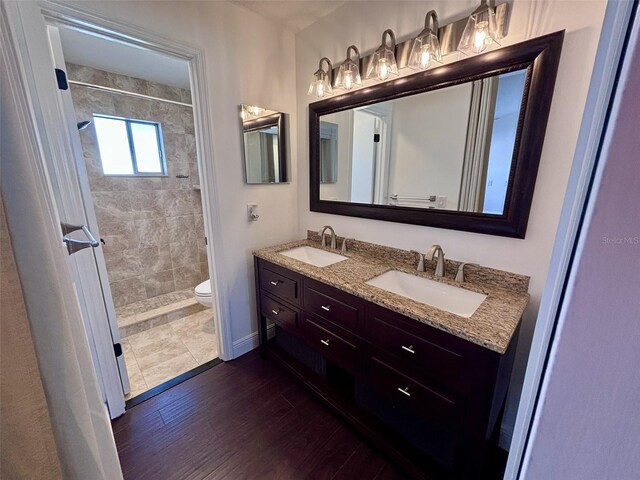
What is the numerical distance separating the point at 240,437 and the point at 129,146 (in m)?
2.84

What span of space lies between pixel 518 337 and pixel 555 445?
990 millimetres

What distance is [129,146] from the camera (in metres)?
2.69

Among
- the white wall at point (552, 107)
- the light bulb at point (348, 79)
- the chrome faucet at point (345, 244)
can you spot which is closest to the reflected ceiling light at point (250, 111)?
the white wall at point (552, 107)

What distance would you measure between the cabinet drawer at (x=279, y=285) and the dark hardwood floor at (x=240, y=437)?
631 mm

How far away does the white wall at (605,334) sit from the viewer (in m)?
0.33

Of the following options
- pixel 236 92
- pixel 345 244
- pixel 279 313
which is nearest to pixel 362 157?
pixel 345 244

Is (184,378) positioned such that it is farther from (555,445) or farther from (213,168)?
(555,445)

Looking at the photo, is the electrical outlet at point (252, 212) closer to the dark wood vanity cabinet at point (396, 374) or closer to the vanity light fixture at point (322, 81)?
the dark wood vanity cabinet at point (396, 374)

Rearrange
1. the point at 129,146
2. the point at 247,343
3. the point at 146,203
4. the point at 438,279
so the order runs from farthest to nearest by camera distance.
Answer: the point at 146,203
the point at 129,146
the point at 247,343
the point at 438,279

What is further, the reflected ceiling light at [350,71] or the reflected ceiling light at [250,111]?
the reflected ceiling light at [250,111]

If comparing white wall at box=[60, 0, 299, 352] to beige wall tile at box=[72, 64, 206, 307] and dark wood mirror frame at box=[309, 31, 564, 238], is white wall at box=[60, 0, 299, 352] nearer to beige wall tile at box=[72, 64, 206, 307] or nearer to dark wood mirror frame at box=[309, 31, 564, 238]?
dark wood mirror frame at box=[309, 31, 564, 238]

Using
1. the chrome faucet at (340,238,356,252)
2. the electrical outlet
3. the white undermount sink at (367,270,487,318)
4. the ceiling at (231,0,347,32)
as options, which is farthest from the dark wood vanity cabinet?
the ceiling at (231,0,347,32)

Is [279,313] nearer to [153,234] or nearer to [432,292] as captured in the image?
[432,292]

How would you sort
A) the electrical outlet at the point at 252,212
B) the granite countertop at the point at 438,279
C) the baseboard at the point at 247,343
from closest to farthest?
the granite countertop at the point at 438,279 → the electrical outlet at the point at 252,212 → the baseboard at the point at 247,343
